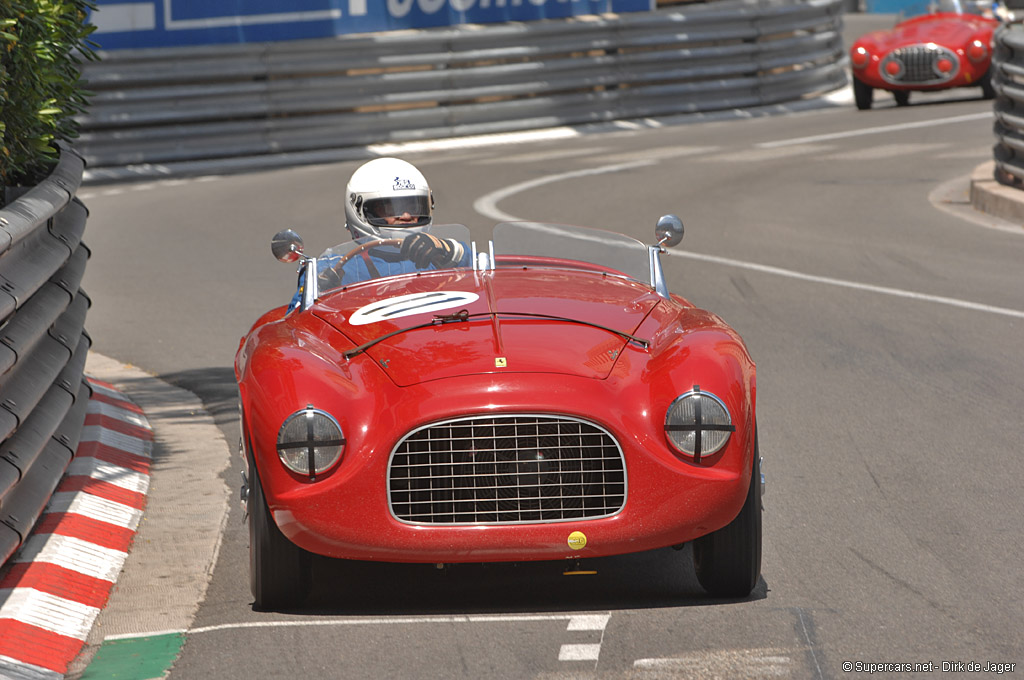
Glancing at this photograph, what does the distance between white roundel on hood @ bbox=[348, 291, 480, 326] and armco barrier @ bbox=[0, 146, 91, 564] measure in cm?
129

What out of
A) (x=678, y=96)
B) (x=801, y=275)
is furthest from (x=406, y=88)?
(x=801, y=275)

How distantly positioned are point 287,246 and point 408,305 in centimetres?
92

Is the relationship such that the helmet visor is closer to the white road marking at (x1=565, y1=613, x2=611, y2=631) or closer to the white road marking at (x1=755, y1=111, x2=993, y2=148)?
the white road marking at (x1=565, y1=613, x2=611, y2=631)

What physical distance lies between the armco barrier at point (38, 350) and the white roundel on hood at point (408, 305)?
1289 millimetres

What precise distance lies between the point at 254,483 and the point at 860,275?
7506 mm

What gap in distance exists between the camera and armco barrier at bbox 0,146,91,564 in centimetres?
555

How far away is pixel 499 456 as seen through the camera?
4953mm

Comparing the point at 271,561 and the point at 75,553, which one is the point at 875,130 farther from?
the point at 271,561

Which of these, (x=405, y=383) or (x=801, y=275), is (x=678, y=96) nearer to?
(x=801, y=275)

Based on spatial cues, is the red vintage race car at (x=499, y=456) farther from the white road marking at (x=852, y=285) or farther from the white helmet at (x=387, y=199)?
the white road marking at (x=852, y=285)

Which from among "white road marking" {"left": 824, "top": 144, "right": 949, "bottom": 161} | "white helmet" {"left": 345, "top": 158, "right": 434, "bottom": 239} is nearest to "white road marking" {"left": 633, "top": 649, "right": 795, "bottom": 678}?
"white helmet" {"left": 345, "top": 158, "right": 434, "bottom": 239}

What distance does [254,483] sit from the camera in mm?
5098

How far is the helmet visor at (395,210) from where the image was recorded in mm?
7262

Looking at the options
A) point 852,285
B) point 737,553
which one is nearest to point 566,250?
point 737,553
